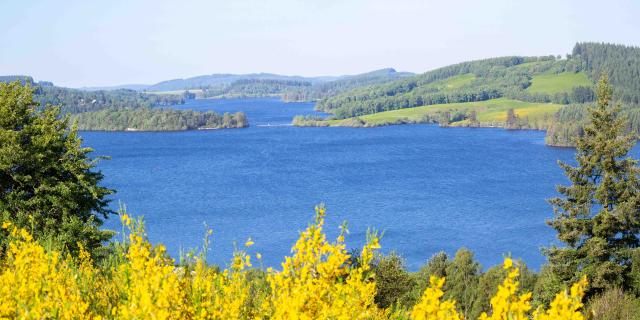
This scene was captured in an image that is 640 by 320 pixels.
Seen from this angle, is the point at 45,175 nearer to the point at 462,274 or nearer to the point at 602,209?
the point at 602,209

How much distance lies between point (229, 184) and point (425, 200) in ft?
104

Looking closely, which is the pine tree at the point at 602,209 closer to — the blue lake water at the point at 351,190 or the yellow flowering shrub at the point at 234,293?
the blue lake water at the point at 351,190

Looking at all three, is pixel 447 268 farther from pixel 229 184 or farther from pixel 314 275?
pixel 229 184

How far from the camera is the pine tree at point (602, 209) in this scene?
79.3ft

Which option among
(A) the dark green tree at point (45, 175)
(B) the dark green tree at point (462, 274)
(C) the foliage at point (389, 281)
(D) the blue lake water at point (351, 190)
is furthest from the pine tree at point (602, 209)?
(B) the dark green tree at point (462, 274)

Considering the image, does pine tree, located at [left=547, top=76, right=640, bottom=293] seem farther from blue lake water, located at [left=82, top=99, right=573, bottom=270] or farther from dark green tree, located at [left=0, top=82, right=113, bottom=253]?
dark green tree, located at [left=0, top=82, right=113, bottom=253]

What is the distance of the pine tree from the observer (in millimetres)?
24172


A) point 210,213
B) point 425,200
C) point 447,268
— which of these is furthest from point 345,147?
point 447,268

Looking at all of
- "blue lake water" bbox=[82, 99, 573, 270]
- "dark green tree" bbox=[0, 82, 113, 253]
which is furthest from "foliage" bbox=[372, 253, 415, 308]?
"dark green tree" bbox=[0, 82, 113, 253]

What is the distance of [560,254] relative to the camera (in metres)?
24.7

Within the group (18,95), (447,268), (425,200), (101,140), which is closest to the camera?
(18,95)

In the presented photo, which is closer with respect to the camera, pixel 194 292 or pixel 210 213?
pixel 194 292

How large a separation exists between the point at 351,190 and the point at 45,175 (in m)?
70.9

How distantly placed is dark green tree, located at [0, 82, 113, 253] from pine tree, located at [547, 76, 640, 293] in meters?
17.8
